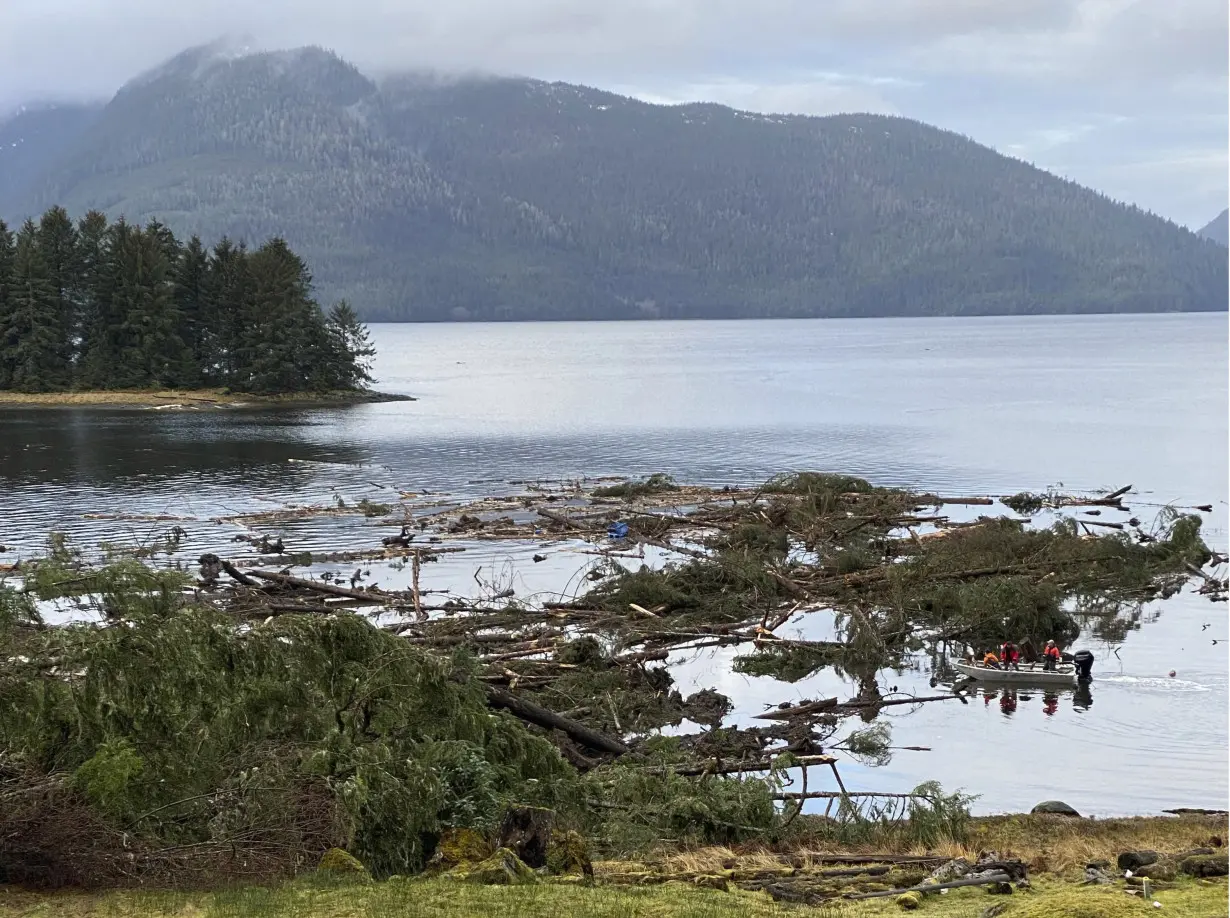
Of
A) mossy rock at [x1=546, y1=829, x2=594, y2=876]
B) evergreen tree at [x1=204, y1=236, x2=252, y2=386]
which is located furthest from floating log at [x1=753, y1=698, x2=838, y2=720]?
Result: evergreen tree at [x1=204, y1=236, x2=252, y2=386]

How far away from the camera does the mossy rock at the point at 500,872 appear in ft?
38.6

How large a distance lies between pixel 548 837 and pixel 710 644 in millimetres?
16577

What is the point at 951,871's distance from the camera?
39.9ft

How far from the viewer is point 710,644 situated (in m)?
29.1

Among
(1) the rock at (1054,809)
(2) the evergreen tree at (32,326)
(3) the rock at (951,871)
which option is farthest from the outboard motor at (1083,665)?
(2) the evergreen tree at (32,326)

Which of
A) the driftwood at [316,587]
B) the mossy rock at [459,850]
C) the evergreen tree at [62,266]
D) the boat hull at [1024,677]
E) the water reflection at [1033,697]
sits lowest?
the water reflection at [1033,697]

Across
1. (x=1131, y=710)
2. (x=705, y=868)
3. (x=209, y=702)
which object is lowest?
(x=1131, y=710)

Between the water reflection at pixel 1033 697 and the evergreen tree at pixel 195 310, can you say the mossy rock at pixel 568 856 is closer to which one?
the water reflection at pixel 1033 697

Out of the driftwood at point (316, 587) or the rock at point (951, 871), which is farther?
the driftwood at point (316, 587)

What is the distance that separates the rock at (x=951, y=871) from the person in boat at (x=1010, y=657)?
15.9 metres

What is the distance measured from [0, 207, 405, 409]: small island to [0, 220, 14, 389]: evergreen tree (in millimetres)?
80

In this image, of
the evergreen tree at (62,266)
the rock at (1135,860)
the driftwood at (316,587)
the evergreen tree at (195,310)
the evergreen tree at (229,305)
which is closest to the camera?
the rock at (1135,860)

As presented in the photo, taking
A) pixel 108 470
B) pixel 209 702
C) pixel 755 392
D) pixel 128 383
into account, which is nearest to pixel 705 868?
pixel 209 702

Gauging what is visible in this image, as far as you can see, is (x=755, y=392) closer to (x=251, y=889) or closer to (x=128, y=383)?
(x=128, y=383)
